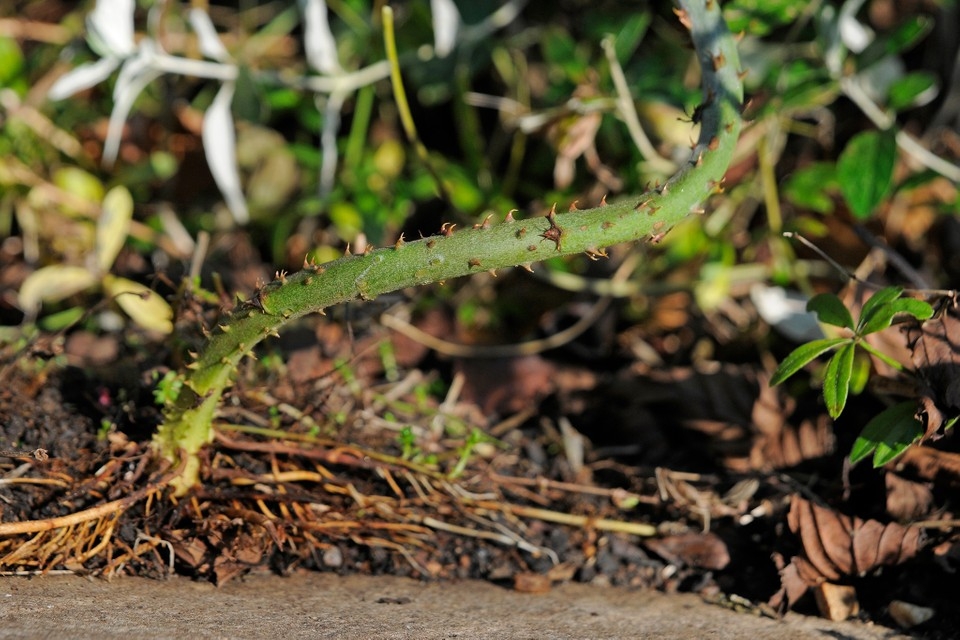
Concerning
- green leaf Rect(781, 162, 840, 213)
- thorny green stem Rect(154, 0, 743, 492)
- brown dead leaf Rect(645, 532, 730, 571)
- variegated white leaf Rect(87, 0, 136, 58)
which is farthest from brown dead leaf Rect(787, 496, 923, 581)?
variegated white leaf Rect(87, 0, 136, 58)

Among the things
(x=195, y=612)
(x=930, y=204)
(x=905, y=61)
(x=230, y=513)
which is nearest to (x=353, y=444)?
(x=230, y=513)

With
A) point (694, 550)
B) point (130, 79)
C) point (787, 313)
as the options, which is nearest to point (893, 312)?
point (694, 550)

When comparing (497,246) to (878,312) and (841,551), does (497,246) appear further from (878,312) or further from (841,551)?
(841,551)

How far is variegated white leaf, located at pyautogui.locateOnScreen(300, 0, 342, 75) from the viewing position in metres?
2.09

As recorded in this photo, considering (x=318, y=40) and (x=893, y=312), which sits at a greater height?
(x=318, y=40)

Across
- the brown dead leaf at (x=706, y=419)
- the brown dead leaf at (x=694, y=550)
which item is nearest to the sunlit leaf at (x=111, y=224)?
the brown dead leaf at (x=706, y=419)

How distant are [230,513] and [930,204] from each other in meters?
1.57

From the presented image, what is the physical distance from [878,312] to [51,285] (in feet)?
5.11

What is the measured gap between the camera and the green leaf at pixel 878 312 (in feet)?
4.06

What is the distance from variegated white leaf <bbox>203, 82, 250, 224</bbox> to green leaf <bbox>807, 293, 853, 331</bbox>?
130 cm

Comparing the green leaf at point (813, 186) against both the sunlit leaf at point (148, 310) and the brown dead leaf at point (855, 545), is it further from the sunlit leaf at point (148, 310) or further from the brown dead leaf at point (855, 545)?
the sunlit leaf at point (148, 310)

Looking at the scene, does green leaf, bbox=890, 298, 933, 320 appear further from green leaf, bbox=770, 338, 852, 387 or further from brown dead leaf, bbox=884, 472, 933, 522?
brown dead leaf, bbox=884, 472, 933, 522

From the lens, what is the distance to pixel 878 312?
1265 millimetres

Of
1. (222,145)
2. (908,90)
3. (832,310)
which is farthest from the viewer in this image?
(222,145)
